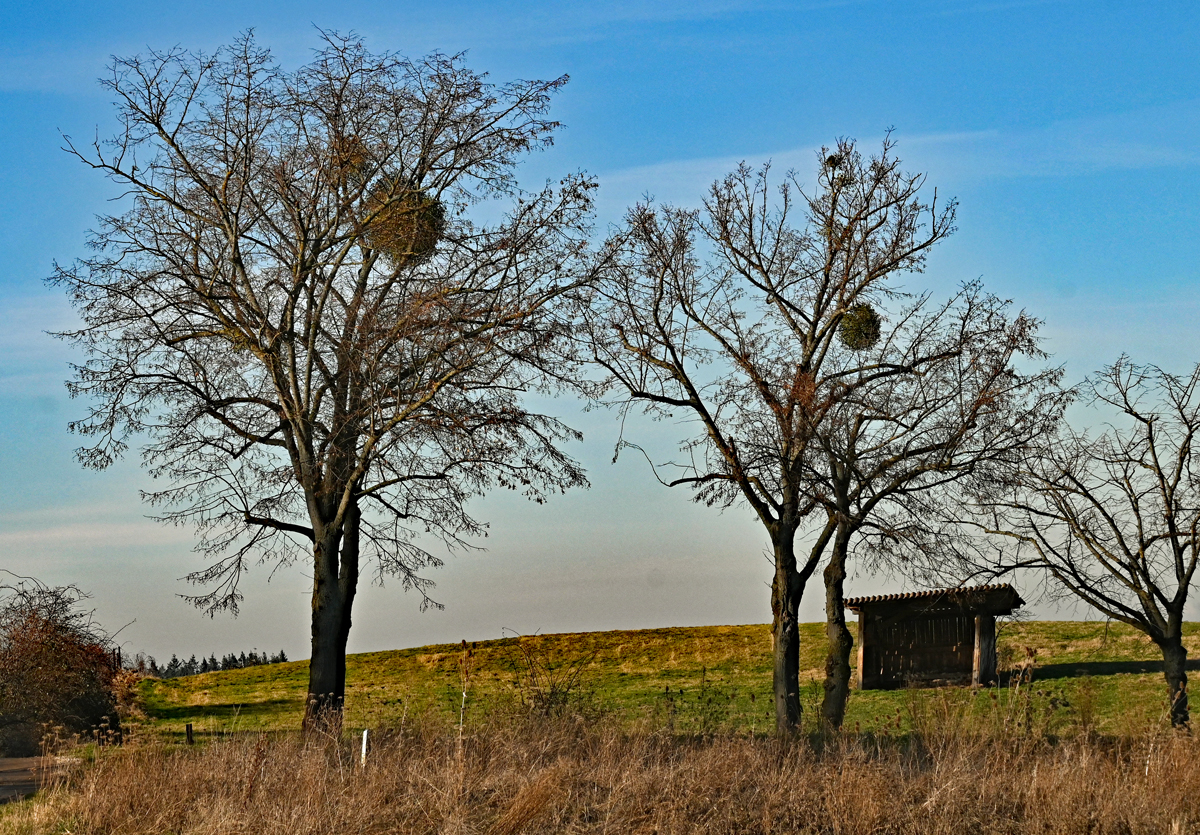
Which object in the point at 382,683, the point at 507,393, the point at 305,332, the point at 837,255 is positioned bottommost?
the point at 382,683

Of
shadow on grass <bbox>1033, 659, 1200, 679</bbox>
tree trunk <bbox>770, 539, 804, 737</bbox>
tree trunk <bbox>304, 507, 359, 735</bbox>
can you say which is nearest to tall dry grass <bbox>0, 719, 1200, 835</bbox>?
tree trunk <bbox>304, 507, 359, 735</bbox>

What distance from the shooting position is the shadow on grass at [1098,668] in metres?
31.3

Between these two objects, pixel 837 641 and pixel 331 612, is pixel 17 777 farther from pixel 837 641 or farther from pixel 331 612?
pixel 837 641

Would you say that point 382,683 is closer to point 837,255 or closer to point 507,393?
point 507,393

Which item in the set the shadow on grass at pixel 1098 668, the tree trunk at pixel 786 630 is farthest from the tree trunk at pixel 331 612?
the shadow on grass at pixel 1098 668

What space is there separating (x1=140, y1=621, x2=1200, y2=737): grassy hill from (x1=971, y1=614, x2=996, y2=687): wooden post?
55cm

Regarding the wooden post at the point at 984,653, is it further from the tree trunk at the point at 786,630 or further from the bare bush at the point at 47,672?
the bare bush at the point at 47,672

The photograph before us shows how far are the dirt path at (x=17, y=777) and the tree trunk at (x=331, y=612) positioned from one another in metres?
4.06

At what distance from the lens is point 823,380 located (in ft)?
64.4

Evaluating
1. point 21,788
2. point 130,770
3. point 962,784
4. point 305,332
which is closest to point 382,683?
point 305,332

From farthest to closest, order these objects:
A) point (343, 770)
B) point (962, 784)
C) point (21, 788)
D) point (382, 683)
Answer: point (382, 683) → point (21, 788) → point (343, 770) → point (962, 784)

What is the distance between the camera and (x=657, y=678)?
36250 millimetres

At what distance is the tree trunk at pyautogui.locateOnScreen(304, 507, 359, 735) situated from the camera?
17.2 meters

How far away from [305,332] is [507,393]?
3855 millimetres
